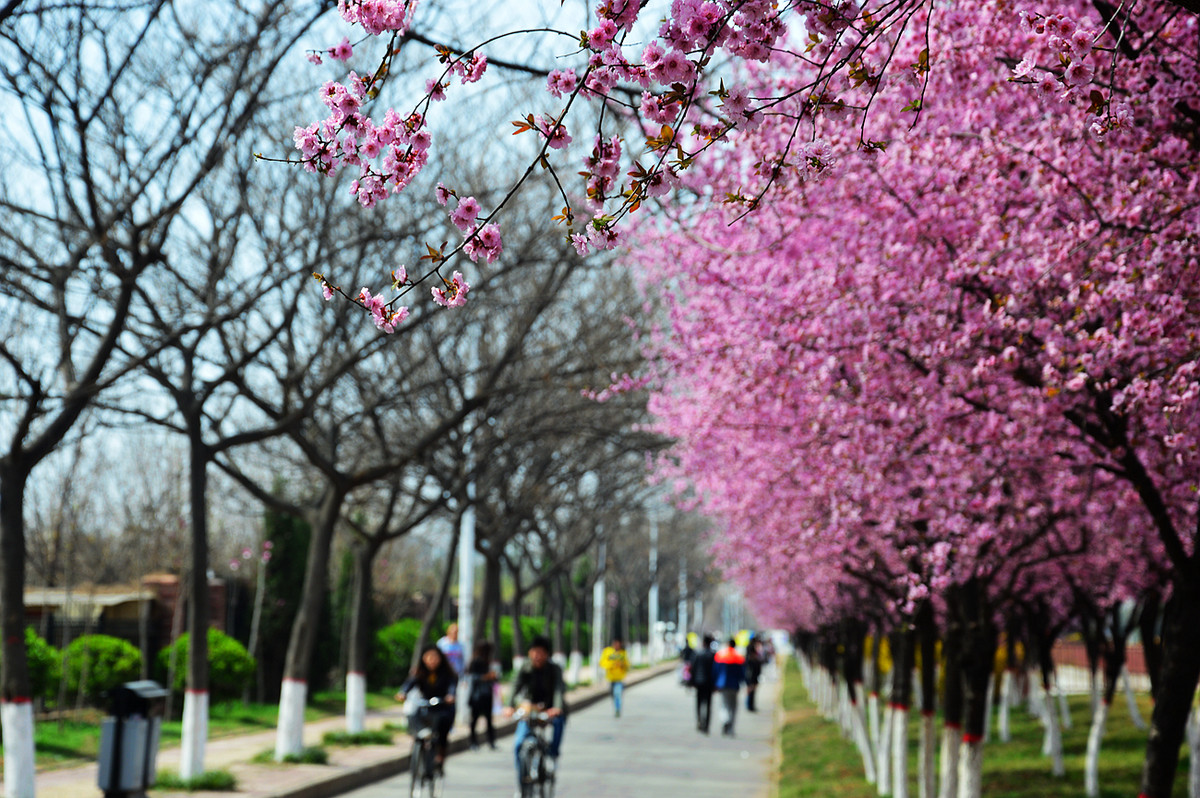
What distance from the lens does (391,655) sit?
109ft

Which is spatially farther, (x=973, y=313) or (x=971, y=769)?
(x=971, y=769)

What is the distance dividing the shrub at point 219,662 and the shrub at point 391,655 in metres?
7.38

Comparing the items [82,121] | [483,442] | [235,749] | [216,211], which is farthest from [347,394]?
[82,121]

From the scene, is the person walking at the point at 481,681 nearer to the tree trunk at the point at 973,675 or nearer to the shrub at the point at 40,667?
the shrub at the point at 40,667

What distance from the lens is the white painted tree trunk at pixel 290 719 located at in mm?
16125

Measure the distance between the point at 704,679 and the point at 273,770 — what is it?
13.4 meters

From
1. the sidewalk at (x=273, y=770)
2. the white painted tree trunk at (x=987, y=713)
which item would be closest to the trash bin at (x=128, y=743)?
the sidewalk at (x=273, y=770)

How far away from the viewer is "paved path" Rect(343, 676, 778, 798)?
52.9ft

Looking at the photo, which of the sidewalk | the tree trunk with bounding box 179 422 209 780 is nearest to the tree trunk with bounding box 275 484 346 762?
the sidewalk

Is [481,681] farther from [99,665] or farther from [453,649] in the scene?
[99,665]

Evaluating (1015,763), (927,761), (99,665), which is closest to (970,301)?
(927,761)

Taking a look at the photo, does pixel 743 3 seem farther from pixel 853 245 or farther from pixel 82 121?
pixel 82 121

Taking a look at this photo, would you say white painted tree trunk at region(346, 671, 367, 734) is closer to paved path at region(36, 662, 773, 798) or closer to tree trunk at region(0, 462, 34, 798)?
paved path at region(36, 662, 773, 798)

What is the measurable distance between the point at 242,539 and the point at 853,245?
34842 mm
